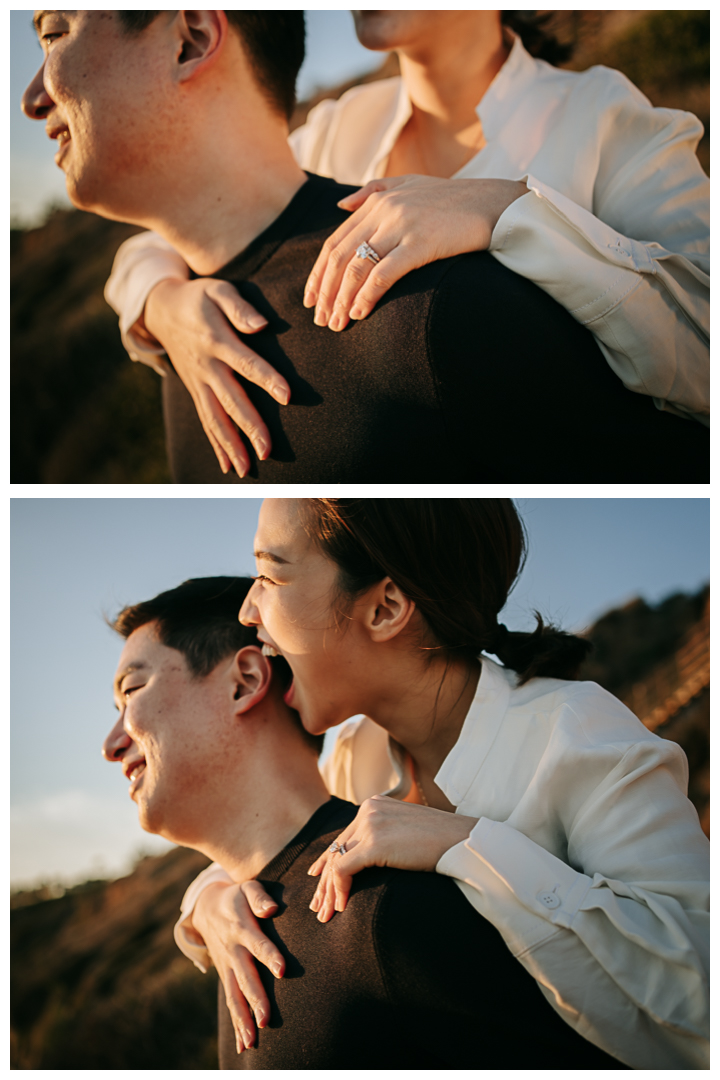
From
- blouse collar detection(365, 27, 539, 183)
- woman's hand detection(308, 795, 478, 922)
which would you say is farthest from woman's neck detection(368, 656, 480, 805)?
blouse collar detection(365, 27, 539, 183)

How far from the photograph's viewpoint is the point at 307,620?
4.99ft

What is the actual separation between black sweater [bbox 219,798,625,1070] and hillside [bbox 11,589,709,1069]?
1.89m

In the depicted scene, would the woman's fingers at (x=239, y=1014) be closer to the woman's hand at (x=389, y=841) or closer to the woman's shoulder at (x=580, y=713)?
the woman's hand at (x=389, y=841)

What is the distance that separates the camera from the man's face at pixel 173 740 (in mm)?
1638

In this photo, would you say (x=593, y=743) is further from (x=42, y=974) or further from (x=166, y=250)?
(x=42, y=974)

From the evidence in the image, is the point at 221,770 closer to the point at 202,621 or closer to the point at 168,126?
the point at 202,621

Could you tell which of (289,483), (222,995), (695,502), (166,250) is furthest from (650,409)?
(222,995)

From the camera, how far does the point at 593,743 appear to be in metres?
1.33

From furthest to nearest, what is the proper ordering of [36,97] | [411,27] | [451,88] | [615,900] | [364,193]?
1. [451,88]
2. [411,27]
3. [36,97]
4. [364,193]
5. [615,900]

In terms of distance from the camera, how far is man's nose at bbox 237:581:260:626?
1.61 meters

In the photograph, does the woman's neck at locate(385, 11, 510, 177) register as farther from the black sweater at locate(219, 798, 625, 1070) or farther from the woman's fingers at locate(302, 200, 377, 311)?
the black sweater at locate(219, 798, 625, 1070)

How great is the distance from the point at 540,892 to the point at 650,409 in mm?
826

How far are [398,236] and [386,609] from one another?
2.10 ft

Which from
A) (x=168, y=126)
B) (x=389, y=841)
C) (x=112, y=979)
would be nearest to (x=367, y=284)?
(x=168, y=126)
